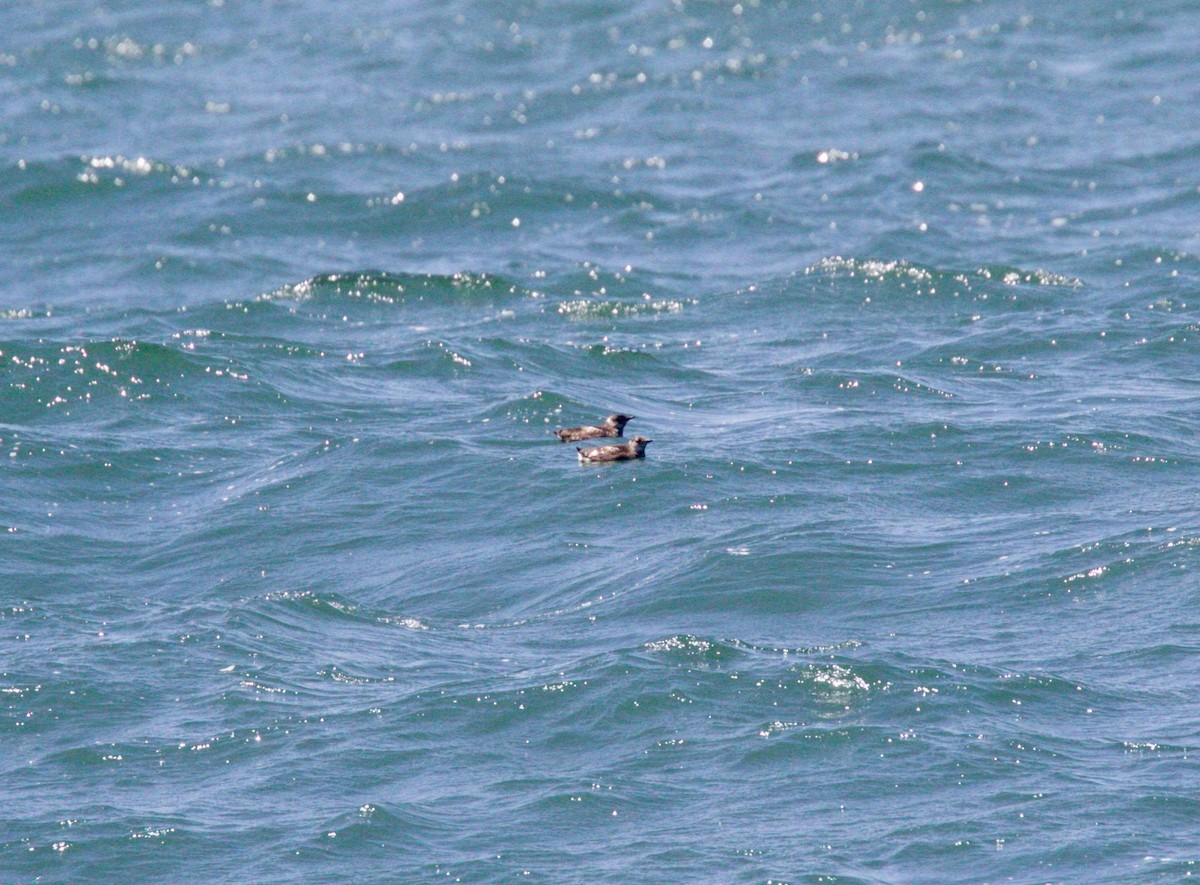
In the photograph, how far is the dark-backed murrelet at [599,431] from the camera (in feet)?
67.6

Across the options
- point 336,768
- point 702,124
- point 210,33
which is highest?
point 210,33

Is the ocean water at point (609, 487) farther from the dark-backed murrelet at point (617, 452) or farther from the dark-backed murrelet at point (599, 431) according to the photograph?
the dark-backed murrelet at point (599, 431)

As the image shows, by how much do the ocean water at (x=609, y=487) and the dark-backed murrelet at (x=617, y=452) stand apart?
0.14 meters

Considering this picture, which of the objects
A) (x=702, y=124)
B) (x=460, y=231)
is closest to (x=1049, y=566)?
(x=460, y=231)

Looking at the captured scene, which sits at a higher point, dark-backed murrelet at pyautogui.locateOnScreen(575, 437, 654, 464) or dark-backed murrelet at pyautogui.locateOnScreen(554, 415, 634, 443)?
dark-backed murrelet at pyautogui.locateOnScreen(554, 415, 634, 443)

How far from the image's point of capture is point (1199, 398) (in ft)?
70.6

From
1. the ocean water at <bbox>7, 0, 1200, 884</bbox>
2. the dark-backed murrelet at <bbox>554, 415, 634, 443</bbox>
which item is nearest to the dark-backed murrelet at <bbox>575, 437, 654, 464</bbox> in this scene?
the ocean water at <bbox>7, 0, 1200, 884</bbox>

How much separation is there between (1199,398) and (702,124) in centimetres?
1690

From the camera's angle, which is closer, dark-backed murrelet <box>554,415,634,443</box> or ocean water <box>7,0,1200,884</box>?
ocean water <box>7,0,1200,884</box>

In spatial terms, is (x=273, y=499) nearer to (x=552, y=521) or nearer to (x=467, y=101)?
(x=552, y=521)

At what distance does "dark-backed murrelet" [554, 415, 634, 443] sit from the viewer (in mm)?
20594

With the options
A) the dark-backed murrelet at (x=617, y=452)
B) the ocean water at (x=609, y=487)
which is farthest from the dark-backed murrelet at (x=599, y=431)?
the dark-backed murrelet at (x=617, y=452)

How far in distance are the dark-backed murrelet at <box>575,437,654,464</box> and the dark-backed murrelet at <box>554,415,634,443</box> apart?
57 cm

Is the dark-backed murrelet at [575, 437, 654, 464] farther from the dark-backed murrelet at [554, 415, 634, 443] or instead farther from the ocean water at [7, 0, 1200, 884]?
the dark-backed murrelet at [554, 415, 634, 443]
